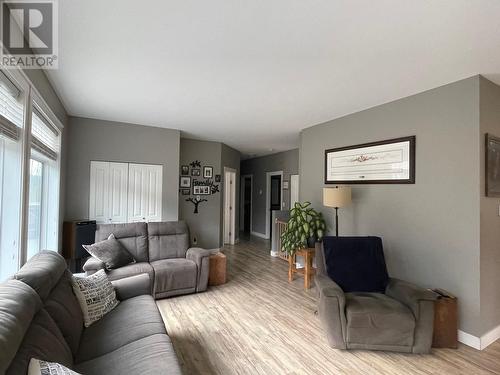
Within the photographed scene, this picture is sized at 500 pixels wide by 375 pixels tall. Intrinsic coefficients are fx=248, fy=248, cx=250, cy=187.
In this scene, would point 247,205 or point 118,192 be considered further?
point 247,205

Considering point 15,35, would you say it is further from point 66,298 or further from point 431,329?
point 431,329

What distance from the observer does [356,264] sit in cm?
272

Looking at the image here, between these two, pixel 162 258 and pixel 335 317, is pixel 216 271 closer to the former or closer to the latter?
pixel 162 258

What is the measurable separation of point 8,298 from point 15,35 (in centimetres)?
173

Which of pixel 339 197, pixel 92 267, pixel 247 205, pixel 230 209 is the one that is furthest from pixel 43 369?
pixel 247 205

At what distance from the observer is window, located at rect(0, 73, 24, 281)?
1.80m

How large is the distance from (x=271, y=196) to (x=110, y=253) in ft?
16.2

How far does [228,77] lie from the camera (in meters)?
2.47

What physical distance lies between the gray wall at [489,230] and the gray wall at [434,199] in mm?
73

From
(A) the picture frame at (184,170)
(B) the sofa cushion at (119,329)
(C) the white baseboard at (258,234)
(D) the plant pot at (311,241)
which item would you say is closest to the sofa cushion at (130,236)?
(B) the sofa cushion at (119,329)

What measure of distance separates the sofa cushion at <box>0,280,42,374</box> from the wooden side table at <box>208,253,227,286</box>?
2.62 metres

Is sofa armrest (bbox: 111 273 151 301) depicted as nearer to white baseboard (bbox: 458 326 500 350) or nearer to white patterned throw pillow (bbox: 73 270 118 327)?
white patterned throw pillow (bbox: 73 270 118 327)

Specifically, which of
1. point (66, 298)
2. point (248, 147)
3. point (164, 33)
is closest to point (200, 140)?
point (248, 147)

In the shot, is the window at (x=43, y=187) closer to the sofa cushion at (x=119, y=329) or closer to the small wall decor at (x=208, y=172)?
the sofa cushion at (x=119, y=329)
